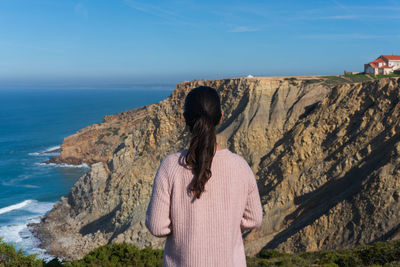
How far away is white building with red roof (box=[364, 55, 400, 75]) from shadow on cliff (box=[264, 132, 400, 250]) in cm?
1656

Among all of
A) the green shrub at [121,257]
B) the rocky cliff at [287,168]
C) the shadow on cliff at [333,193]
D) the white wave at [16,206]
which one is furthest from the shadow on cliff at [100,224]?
the green shrub at [121,257]

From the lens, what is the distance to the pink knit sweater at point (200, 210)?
9.00 ft

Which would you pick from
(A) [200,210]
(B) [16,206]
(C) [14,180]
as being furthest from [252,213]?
(C) [14,180]

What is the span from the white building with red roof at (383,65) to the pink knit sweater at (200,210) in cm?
3823

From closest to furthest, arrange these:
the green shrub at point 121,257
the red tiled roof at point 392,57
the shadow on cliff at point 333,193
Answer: the green shrub at point 121,257 < the shadow on cliff at point 333,193 < the red tiled roof at point 392,57

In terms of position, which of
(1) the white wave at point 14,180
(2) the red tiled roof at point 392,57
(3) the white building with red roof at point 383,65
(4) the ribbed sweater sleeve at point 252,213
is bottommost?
(1) the white wave at point 14,180

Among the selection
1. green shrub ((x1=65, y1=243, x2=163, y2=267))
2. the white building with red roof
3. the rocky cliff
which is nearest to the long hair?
green shrub ((x1=65, y1=243, x2=163, y2=267))

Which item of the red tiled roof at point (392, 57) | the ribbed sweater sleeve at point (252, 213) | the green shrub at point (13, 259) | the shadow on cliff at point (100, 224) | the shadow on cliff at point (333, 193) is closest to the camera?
the ribbed sweater sleeve at point (252, 213)

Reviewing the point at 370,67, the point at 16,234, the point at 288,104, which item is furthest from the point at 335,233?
the point at 16,234

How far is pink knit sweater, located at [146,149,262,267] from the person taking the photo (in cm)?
274

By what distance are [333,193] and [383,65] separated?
871 inches

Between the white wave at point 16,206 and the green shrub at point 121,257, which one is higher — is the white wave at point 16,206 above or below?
below

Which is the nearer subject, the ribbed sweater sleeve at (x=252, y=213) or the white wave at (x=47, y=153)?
the ribbed sweater sleeve at (x=252, y=213)

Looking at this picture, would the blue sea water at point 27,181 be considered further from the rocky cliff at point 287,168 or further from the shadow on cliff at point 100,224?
the shadow on cliff at point 100,224
